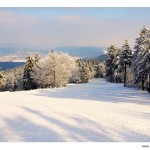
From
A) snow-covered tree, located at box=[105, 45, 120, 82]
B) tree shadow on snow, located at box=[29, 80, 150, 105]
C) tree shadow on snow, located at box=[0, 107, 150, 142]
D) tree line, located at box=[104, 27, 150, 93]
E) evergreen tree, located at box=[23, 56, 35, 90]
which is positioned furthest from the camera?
snow-covered tree, located at box=[105, 45, 120, 82]

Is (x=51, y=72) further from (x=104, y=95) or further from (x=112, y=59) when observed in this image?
(x=104, y=95)

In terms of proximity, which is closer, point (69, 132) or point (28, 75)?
point (69, 132)

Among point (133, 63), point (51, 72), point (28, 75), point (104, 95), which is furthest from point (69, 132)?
point (28, 75)

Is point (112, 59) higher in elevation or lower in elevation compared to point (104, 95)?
higher

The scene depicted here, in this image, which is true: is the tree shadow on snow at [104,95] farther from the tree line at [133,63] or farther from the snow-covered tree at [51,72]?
the snow-covered tree at [51,72]

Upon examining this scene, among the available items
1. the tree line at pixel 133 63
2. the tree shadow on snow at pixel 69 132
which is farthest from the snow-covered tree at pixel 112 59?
the tree shadow on snow at pixel 69 132

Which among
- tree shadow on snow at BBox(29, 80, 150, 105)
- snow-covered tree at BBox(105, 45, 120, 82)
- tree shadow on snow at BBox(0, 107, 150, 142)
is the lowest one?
tree shadow on snow at BBox(29, 80, 150, 105)

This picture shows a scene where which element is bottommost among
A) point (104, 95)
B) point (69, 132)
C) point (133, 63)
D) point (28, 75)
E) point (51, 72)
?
point (104, 95)

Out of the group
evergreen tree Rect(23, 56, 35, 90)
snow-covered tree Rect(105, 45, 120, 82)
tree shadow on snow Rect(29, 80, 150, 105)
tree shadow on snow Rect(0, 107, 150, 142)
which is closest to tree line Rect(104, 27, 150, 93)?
snow-covered tree Rect(105, 45, 120, 82)

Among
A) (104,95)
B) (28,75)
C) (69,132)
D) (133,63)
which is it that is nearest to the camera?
(69,132)

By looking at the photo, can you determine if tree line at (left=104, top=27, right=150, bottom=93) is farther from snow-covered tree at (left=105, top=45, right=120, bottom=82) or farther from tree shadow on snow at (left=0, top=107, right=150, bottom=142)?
tree shadow on snow at (left=0, top=107, right=150, bottom=142)

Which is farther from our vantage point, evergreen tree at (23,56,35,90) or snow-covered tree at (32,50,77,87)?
evergreen tree at (23,56,35,90)

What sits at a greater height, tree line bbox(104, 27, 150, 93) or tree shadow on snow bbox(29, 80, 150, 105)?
tree line bbox(104, 27, 150, 93)
